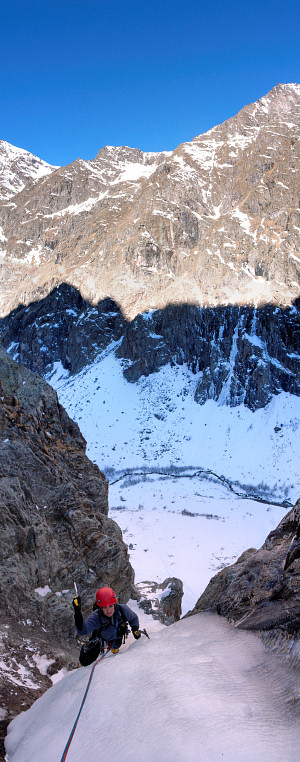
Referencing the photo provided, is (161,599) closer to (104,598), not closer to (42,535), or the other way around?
(42,535)

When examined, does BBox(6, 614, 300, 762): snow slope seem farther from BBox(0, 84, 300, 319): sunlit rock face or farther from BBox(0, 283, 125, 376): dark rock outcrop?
BBox(0, 283, 125, 376): dark rock outcrop

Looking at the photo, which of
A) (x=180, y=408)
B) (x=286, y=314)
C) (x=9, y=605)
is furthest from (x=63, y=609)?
(x=286, y=314)

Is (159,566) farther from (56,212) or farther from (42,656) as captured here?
(56,212)

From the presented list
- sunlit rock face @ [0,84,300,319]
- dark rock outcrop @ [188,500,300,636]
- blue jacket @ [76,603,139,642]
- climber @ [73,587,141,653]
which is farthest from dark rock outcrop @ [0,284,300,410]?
blue jacket @ [76,603,139,642]

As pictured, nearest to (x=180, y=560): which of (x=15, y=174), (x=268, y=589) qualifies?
(x=268, y=589)

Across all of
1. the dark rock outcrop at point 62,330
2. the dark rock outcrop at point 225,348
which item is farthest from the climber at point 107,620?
the dark rock outcrop at point 62,330

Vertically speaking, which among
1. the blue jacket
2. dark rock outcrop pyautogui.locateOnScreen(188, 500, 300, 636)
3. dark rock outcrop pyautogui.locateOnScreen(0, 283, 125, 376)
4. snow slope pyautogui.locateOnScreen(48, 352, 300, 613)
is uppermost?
dark rock outcrop pyautogui.locateOnScreen(0, 283, 125, 376)
